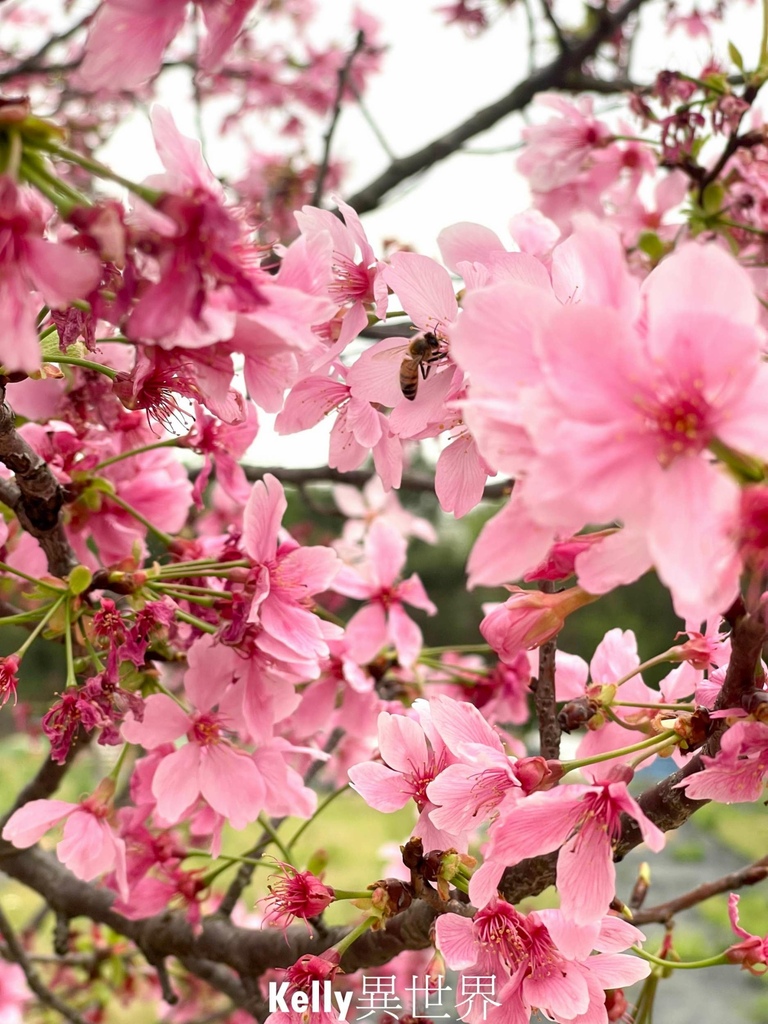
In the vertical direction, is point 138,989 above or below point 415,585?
below

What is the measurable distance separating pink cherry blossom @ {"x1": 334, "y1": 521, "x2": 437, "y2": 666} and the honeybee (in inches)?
22.6

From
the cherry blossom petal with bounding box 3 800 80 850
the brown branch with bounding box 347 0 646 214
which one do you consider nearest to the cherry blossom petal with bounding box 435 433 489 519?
the cherry blossom petal with bounding box 3 800 80 850

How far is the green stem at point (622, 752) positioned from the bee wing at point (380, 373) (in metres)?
0.30

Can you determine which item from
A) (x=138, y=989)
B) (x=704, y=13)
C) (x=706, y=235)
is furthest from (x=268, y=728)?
(x=704, y=13)

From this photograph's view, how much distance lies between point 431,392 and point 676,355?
294 millimetres

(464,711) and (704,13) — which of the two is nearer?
(464,711)

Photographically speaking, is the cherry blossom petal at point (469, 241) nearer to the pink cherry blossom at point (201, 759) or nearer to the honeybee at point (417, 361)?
the honeybee at point (417, 361)

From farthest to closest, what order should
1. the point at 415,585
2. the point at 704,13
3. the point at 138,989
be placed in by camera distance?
the point at 704,13, the point at 138,989, the point at 415,585

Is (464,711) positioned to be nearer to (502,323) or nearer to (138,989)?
(502,323)

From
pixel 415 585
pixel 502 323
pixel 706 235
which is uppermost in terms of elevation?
pixel 706 235

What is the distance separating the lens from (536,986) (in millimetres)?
646

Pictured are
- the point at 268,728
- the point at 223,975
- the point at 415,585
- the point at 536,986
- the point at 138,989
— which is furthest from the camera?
the point at 138,989

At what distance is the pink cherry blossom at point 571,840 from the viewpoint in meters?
0.58

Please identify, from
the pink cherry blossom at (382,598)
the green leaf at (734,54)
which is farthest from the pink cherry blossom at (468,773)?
the green leaf at (734,54)
